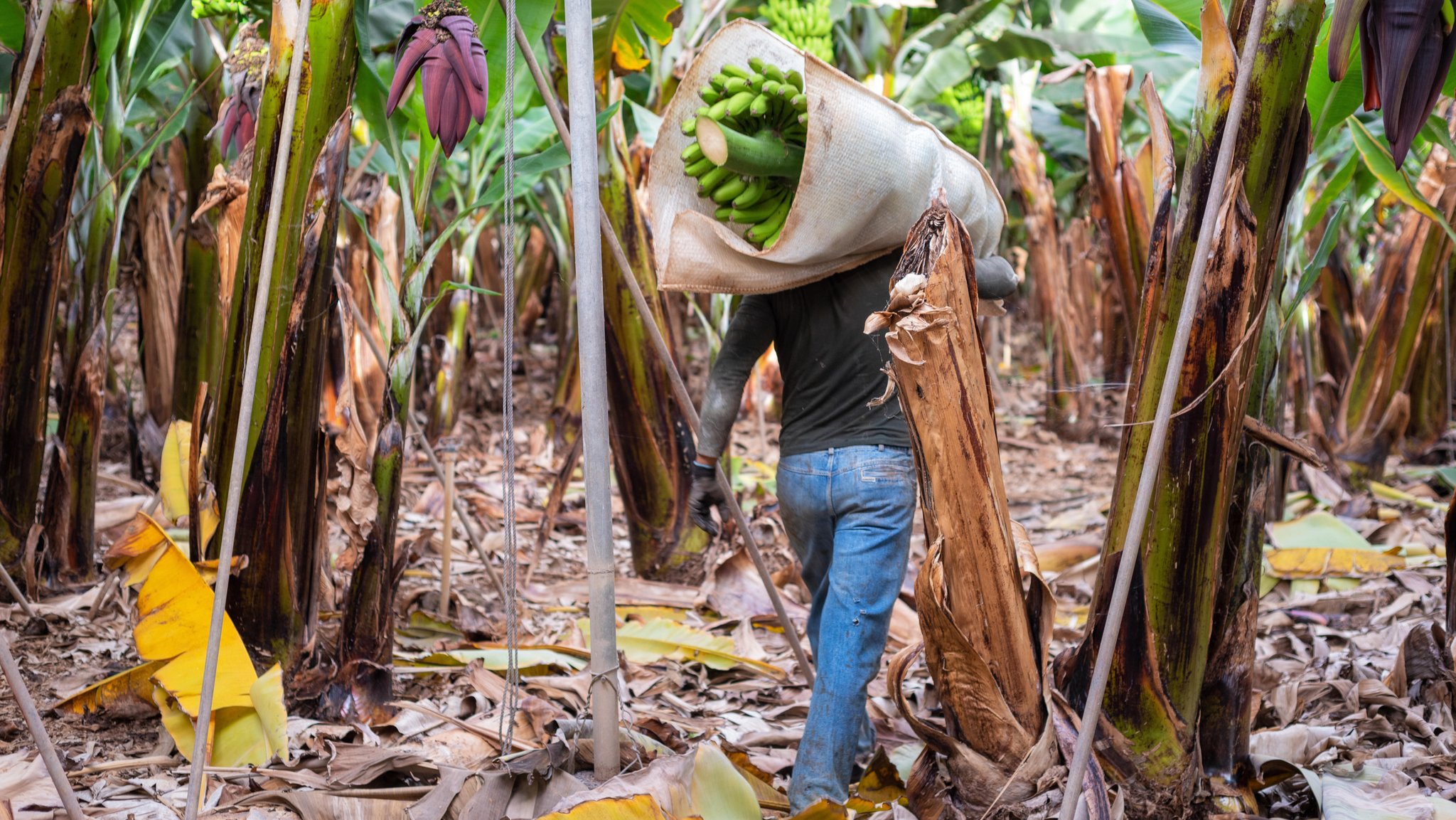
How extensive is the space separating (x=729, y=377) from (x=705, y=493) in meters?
0.27

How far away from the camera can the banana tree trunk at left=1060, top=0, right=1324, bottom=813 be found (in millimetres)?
1672

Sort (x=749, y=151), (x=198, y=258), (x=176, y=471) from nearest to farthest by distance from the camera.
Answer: (x=749, y=151), (x=176, y=471), (x=198, y=258)

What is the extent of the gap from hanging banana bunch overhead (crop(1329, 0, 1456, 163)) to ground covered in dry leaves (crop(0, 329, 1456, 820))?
1.19m

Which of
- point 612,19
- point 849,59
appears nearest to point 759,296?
point 612,19

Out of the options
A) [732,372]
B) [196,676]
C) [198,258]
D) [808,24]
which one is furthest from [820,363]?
[808,24]

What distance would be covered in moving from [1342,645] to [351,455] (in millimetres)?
2871

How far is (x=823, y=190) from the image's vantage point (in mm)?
1893

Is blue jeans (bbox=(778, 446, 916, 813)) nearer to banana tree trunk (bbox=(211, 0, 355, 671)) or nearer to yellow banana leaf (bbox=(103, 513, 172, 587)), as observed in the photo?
banana tree trunk (bbox=(211, 0, 355, 671))

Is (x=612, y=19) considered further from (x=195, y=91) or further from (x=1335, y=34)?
(x=1335, y=34)

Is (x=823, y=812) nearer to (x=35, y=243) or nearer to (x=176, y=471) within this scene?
(x=176, y=471)

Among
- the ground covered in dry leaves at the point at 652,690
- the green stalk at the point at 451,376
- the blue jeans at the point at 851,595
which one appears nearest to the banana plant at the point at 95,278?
the ground covered in dry leaves at the point at 652,690

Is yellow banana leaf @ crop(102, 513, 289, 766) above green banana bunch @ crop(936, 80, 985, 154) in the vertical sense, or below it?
below

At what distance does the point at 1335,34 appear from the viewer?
4.04ft

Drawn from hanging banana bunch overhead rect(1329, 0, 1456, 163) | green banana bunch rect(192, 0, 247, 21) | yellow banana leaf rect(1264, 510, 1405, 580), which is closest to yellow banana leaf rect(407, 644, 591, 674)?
green banana bunch rect(192, 0, 247, 21)
